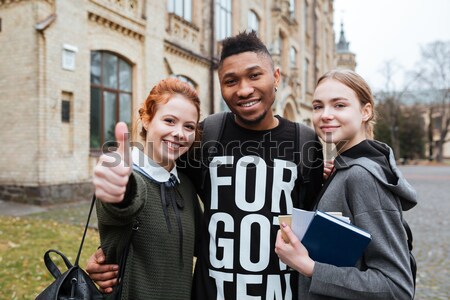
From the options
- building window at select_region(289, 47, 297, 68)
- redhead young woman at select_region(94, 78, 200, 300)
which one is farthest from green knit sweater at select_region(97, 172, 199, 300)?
building window at select_region(289, 47, 297, 68)

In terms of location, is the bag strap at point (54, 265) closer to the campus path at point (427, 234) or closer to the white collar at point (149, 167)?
the white collar at point (149, 167)

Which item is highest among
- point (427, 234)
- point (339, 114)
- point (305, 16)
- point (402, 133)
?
point (305, 16)

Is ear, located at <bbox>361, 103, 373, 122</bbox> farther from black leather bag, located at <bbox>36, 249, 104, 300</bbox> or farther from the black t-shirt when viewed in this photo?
black leather bag, located at <bbox>36, 249, 104, 300</bbox>

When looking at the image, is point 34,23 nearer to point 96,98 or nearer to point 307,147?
point 96,98

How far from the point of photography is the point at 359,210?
153 centimetres

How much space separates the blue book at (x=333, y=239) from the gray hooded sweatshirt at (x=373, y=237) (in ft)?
0.13

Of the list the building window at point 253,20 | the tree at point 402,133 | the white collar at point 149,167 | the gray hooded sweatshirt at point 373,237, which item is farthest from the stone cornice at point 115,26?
the tree at point 402,133

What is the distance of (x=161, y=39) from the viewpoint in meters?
12.7

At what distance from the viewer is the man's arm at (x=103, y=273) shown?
1677 mm

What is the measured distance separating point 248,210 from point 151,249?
0.52 metres

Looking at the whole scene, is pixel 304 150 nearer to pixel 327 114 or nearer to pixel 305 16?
pixel 327 114

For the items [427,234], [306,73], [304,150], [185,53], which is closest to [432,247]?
[427,234]

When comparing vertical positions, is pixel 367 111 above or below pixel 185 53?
below

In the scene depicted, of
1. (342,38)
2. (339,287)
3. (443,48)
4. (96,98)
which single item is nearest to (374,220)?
(339,287)
